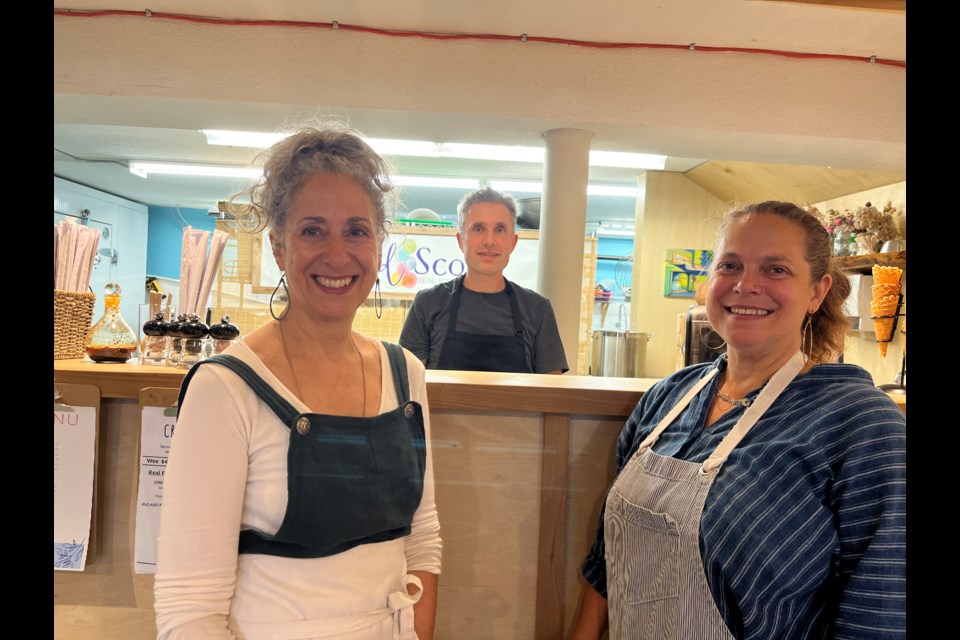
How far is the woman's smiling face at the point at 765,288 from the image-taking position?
0.87 meters

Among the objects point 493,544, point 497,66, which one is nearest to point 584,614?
point 493,544

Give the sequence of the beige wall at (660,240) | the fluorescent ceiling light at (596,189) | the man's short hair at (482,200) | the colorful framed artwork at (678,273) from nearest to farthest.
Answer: the man's short hair at (482,200), the fluorescent ceiling light at (596,189), the beige wall at (660,240), the colorful framed artwork at (678,273)

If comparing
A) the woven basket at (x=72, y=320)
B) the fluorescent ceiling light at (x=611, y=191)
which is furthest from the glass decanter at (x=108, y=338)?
the fluorescent ceiling light at (x=611, y=191)

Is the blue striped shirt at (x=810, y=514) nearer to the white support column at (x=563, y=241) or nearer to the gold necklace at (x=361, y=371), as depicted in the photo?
the gold necklace at (x=361, y=371)

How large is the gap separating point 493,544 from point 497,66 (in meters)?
1.88

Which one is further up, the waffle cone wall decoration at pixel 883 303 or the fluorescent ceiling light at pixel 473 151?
the fluorescent ceiling light at pixel 473 151

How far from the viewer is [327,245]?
745mm

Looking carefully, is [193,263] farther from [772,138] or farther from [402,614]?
[772,138]

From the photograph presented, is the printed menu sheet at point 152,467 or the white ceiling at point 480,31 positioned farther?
the white ceiling at point 480,31

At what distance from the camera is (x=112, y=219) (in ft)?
3.29

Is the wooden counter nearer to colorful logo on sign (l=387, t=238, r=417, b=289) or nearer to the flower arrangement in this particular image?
the flower arrangement

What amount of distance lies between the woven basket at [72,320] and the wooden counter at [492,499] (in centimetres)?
4

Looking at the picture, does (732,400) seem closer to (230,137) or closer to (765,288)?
(765,288)
